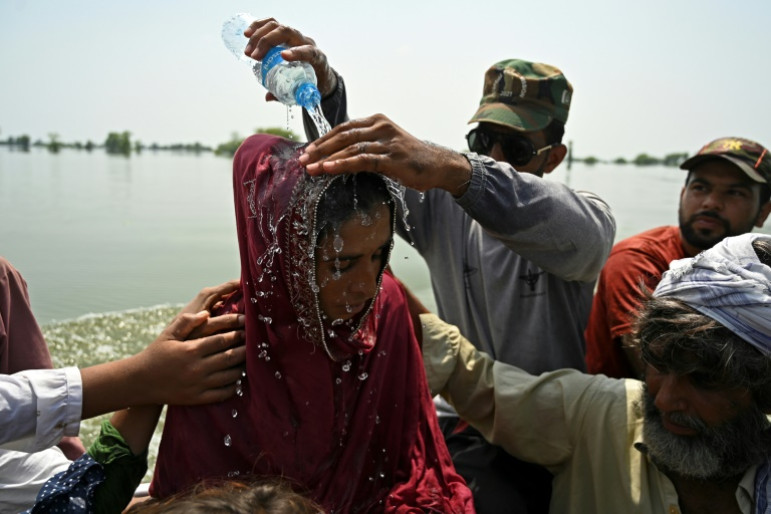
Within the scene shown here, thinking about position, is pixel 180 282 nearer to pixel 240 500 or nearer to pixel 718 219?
pixel 718 219

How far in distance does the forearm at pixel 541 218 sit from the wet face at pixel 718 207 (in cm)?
110

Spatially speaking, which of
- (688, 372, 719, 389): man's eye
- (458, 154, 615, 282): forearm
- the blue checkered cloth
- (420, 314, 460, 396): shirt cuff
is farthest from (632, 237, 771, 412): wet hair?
the blue checkered cloth

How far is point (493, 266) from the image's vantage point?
266cm

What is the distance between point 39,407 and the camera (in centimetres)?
170

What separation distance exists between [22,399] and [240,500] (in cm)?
84

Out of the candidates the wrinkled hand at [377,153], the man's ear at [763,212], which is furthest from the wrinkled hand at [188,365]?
the man's ear at [763,212]

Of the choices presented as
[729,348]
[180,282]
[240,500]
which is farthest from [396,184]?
[180,282]

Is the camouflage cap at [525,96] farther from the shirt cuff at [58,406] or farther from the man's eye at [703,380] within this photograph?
the shirt cuff at [58,406]

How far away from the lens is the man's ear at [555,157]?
2.85m

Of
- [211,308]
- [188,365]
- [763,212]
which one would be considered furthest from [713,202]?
[188,365]

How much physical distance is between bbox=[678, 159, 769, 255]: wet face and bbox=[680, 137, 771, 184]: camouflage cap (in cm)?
4

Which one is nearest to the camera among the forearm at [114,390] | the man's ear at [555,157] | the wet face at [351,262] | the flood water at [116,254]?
the wet face at [351,262]

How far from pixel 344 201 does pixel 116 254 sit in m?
10.3

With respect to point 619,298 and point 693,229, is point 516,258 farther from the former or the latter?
point 693,229
